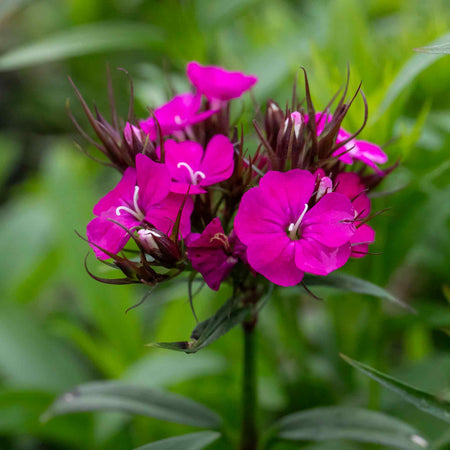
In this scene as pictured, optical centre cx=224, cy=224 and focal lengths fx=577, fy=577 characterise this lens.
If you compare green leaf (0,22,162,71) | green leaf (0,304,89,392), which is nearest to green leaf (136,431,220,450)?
green leaf (0,304,89,392)

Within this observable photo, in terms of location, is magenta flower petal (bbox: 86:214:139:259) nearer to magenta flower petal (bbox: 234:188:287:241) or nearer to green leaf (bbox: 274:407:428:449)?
magenta flower petal (bbox: 234:188:287:241)

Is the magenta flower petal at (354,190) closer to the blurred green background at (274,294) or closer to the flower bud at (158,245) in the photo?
the blurred green background at (274,294)

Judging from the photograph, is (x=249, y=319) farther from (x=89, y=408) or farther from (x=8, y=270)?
(x=8, y=270)

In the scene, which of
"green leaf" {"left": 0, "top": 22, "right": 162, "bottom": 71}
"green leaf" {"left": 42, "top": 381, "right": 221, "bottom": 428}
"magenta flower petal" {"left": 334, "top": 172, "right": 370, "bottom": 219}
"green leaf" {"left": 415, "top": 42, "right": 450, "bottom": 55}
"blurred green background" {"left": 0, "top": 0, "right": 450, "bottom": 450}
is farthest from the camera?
"green leaf" {"left": 0, "top": 22, "right": 162, "bottom": 71}

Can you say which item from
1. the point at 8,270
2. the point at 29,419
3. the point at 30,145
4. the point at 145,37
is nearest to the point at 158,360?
the point at 29,419

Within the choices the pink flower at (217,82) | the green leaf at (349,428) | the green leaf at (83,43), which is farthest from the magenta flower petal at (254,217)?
the green leaf at (83,43)
